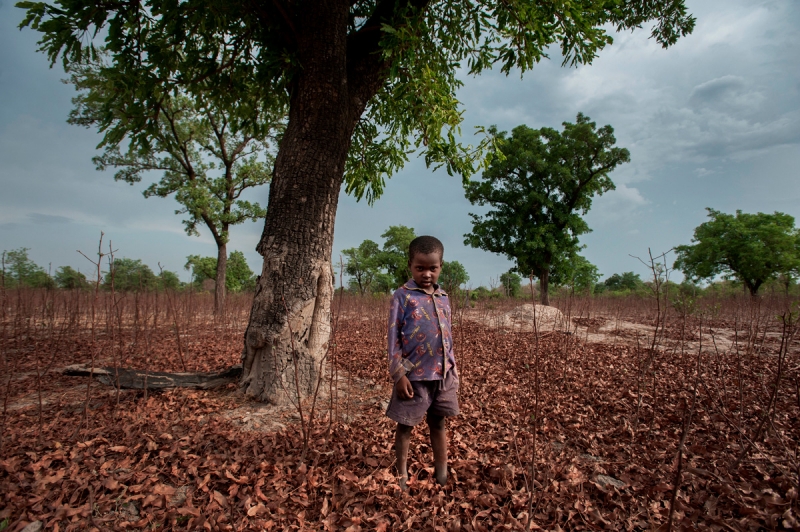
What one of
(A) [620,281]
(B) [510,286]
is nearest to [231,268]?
(B) [510,286]

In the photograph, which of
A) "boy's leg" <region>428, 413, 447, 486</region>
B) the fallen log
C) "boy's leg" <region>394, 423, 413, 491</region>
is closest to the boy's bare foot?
"boy's leg" <region>428, 413, 447, 486</region>

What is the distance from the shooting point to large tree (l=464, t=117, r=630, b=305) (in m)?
19.3

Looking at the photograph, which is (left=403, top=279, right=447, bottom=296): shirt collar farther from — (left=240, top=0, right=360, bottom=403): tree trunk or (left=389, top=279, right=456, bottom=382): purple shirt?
(left=240, top=0, right=360, bottom=403): tree trunk

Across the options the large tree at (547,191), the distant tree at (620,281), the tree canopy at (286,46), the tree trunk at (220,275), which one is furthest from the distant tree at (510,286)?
the distant tree at (620,281)

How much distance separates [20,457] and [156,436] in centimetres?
87

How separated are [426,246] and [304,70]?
123 inches

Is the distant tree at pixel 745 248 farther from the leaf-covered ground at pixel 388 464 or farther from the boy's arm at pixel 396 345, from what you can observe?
the boy's arm at pixel 396 345

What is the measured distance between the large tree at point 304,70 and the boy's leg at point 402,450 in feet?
5.06

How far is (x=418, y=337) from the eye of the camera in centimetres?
227

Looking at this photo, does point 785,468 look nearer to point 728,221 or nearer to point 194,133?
point 194,133

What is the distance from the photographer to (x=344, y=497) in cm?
233

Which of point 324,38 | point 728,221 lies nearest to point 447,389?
point 324,38

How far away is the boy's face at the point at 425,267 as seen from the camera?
89.4 inches

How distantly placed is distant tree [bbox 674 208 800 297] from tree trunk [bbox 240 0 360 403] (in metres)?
25.3
